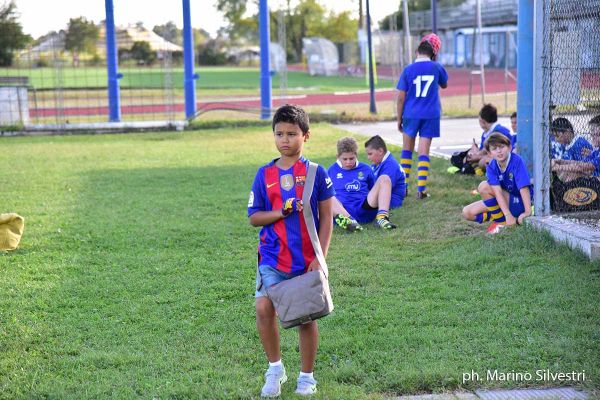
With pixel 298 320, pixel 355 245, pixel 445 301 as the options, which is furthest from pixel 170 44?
pixel 298 320

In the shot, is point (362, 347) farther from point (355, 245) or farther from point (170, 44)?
point (170, 44)

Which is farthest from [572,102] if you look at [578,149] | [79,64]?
[79,64]

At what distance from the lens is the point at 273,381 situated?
4266 mm

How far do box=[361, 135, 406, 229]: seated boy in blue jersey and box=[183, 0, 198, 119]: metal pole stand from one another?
13042 mm

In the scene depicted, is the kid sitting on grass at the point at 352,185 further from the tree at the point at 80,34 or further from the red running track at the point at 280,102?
the tree at the point at 80,34

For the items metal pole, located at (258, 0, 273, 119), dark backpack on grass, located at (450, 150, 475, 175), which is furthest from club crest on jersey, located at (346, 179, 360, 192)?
metal pole, located at (258, 0, 273, 119)

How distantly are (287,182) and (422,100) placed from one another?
5971 mm

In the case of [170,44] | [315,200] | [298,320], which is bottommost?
[298,320]

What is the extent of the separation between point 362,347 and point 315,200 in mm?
1075

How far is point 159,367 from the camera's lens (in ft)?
15.3

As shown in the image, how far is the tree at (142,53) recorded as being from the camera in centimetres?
2517

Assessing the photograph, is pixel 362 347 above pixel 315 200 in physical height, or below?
below

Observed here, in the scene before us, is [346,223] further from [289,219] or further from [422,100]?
[289,219]

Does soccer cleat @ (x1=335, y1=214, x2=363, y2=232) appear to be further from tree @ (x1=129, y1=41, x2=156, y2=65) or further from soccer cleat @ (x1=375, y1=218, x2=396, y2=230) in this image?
tree @ (x1=129, y1=41, x2=156, y2=65)
